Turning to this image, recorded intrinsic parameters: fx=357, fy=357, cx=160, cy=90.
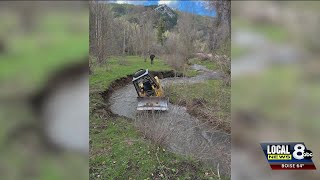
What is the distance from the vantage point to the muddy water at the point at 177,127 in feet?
8.95

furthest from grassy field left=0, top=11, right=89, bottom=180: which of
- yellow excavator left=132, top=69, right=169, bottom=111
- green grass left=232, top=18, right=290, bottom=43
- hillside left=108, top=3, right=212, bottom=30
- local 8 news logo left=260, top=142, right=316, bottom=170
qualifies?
local 8 news logo left=260, top=142, right=316, bottom=170

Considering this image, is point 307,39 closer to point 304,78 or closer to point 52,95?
point 304,78

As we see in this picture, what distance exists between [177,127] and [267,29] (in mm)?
985

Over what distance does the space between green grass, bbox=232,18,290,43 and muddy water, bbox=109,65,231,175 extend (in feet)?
1.41

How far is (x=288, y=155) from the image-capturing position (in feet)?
8.39

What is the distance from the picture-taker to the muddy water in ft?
8.95

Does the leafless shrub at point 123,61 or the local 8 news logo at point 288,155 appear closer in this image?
the local 8 news logo at point 288,155

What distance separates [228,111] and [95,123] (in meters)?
0.98

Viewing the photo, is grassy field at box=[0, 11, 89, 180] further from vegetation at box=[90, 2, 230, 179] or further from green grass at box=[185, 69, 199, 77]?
green grass at box=[185, 69, 199, 77]

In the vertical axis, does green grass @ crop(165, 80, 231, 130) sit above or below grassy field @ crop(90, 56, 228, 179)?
above

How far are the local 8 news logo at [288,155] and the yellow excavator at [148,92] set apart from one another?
0.81 m

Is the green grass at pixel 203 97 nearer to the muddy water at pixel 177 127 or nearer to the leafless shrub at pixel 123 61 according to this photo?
the muddy water at pixel 177 127

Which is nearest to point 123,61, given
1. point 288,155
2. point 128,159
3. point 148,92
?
point 148,92

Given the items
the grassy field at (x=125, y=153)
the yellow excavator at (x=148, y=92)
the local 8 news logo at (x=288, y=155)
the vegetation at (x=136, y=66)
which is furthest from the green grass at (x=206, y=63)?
the local 8 news logo at (x=288, y=155)
